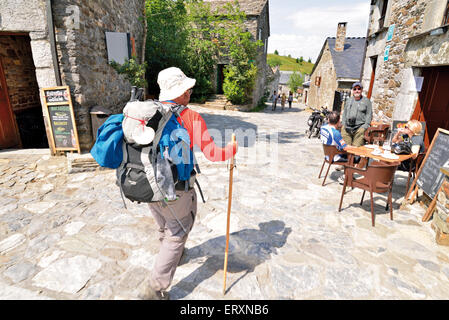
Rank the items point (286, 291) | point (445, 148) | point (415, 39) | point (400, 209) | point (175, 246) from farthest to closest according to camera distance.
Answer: point (415, 39)
point (400, 209)
point (445, 148)
point (286, 291)
point (175, 246)

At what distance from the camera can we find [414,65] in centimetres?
563

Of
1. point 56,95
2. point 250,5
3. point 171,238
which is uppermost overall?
point 250,5

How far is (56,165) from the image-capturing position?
5273mm

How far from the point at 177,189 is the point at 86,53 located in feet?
16.4

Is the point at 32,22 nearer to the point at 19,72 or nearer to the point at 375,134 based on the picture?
the point at 19,72

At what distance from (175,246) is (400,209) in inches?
148

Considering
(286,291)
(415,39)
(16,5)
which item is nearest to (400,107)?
(415,39)

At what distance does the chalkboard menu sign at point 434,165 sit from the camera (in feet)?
12.2

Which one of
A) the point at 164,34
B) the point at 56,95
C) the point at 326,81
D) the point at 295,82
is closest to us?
the point at 56,95

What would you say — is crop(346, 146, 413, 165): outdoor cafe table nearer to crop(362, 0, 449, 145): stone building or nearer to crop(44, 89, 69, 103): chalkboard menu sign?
crop(362, 0, 449, 145): stone building

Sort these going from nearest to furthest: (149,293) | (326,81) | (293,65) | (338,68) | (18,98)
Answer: (149,293) → (18,98) → (338,68) → (326,81) → (293,65)

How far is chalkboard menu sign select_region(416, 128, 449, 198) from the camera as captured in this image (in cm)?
372

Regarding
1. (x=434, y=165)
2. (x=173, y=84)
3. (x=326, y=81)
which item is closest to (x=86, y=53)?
(x=173, y=84)
